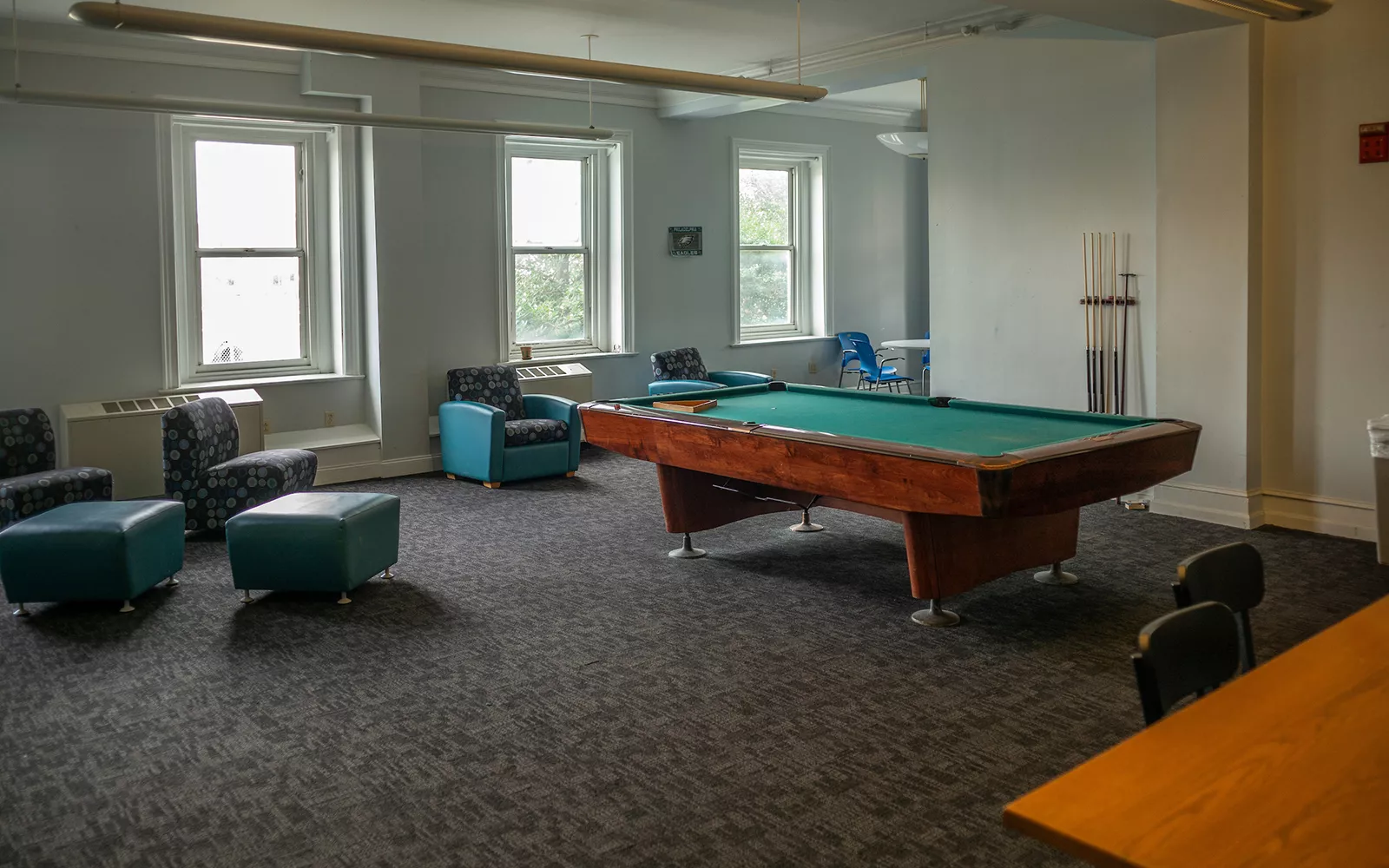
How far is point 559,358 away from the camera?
31.2 feet

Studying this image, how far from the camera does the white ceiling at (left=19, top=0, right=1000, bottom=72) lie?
21.9 feet

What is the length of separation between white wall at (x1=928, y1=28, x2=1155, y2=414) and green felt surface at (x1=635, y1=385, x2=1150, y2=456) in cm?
175

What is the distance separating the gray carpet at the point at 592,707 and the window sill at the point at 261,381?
2.03 metres

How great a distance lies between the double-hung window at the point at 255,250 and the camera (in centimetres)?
776

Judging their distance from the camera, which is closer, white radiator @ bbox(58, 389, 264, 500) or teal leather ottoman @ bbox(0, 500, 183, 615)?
teal leather ottoman @ bbox(0, 500, 183, 615)

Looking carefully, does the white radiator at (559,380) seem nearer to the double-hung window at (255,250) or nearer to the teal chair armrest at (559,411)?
the teal chair armrest at (559,411)

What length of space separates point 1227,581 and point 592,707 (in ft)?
6.90

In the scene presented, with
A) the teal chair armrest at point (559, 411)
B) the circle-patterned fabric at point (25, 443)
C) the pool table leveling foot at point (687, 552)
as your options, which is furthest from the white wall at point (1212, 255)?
the circle-patterned fabric at point (25, 443)

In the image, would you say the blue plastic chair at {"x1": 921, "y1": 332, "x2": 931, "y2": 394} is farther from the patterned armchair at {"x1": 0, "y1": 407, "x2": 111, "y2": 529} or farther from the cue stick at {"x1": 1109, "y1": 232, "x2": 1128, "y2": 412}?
the patterned armchair at {"x1": 0, "y1": 407, "x2": 111, "y2": 529}

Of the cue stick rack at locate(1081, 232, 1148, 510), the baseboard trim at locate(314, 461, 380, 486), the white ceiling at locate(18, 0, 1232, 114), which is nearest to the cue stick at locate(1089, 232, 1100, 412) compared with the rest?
the cue stick rack at locate(1081, 232, 1148, 510)

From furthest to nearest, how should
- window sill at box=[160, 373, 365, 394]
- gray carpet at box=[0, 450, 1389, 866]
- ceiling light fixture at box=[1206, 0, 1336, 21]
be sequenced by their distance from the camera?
window sill at box=[160, 373, 365, 394]
ceiling light fixture at box=[1206, 0, 1336, 21]
gray carpet at box=[0, 450, 1389, 866]

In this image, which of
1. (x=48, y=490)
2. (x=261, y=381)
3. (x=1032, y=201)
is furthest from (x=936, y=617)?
(x=261, y=381)

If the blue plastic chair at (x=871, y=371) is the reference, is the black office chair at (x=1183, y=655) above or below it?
below

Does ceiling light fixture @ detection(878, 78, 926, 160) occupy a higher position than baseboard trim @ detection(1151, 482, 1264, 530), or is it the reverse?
ceiling light fixture @ detection(878, 78, 926, 160)
